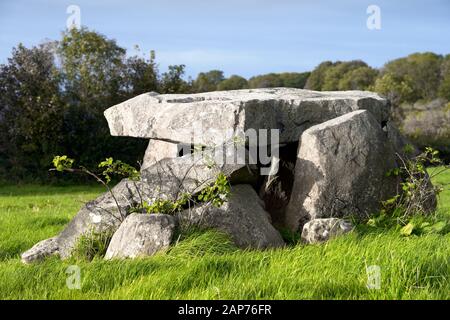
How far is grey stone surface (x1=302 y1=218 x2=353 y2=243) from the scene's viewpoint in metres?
7.29

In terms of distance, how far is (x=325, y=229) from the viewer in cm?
735

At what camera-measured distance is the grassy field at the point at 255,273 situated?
5312 millimetres

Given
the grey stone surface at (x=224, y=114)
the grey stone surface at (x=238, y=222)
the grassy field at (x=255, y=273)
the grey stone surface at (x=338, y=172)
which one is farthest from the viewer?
the grey stone surface at (x=224, y=114)

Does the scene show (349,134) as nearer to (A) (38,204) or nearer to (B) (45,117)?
(A) (38,204)

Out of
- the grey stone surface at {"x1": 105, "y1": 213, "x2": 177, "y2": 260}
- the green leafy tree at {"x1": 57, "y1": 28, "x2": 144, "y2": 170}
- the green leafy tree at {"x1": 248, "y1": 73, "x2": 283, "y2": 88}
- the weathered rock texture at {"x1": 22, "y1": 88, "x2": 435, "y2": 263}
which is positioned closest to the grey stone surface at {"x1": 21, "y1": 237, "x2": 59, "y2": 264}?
the weathered rock texture at {"x1": 22, "y1": 88, "x2": 435, "y2": 263}

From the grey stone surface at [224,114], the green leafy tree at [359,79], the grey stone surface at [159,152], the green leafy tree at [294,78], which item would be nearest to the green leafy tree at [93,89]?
the grey stone surface at [159,152]

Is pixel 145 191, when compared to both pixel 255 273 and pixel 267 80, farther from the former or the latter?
pixel 267 80

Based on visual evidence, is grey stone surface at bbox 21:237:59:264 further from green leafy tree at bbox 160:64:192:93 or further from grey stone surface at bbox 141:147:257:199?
green leafy tree at bbox 160:64:192:93

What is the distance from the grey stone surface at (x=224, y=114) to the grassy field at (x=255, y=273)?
2160 millimetres

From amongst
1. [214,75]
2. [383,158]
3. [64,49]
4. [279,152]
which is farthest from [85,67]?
[214,75]

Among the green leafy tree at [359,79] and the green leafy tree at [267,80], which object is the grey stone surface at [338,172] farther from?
the green leafy tree at [267,80]

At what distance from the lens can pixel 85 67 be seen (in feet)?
72.7

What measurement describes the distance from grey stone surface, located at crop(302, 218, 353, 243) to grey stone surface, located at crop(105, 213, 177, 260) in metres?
1.72
